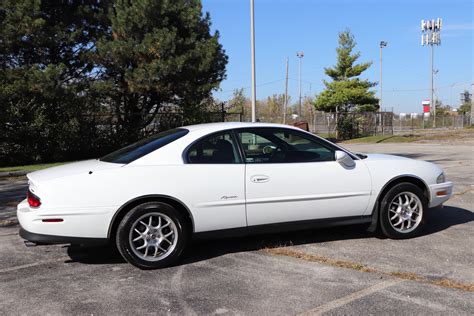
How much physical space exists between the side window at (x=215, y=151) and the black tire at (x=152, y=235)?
597 millimetres

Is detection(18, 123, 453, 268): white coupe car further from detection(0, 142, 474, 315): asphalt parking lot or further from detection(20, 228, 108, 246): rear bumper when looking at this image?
detection(0, 142, 474, 315): asphalt parking lot

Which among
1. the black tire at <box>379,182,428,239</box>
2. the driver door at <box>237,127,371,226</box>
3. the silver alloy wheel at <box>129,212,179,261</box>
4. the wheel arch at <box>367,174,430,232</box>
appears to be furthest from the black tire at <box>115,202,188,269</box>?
the black tire at <box>379,182,428,239</box>

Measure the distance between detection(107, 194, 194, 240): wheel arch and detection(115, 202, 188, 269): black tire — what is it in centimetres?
5

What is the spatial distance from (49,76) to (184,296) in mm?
14902

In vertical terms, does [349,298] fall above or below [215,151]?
below

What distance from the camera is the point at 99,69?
19.6 m

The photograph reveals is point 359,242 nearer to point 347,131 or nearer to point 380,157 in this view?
point 380,157

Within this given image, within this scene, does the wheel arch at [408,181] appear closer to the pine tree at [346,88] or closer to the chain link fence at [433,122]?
the pine tree at [346,88]

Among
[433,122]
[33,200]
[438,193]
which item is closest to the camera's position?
[33,200]

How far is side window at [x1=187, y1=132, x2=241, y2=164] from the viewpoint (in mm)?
4887

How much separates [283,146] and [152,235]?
1769mm

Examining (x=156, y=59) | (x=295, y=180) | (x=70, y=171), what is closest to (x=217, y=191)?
(x=295, y=180)

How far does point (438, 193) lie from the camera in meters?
5.73

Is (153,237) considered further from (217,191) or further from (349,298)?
(349,298)
